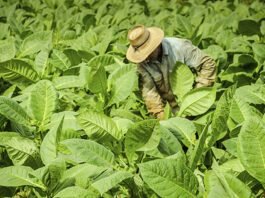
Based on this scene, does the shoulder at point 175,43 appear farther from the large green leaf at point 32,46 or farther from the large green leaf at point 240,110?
the large green leaf at point 240,110

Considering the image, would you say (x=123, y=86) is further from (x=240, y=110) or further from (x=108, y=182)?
(x=108, y=182)

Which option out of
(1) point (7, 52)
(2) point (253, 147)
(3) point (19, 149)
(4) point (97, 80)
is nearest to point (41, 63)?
(1) point (7, 52)

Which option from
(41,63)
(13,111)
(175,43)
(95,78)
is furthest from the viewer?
(175,43)

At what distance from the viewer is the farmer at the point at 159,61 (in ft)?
8.95

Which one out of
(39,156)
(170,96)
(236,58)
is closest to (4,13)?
(170,96)

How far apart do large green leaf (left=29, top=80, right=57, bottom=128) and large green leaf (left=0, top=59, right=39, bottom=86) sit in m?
0.53

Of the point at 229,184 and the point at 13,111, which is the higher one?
the point at 229,184

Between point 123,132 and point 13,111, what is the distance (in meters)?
0.58

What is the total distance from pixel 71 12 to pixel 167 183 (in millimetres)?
4266

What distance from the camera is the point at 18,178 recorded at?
5.15 feet

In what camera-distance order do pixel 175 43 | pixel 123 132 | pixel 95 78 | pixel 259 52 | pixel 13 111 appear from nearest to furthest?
pixel 123 132, pixel 13 111, pixel 95 78, pixel 259 52, pixel 175 43

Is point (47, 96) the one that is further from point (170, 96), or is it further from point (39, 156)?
point (170, 96)

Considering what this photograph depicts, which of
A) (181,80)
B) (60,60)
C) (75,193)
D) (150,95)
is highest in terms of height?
(75,193)

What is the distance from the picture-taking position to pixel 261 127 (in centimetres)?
134
